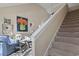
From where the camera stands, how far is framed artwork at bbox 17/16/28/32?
2.04 meters

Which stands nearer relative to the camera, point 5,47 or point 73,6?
point 5,47

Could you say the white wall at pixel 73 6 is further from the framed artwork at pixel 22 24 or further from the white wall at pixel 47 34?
the framed artwork at pixel 22 24

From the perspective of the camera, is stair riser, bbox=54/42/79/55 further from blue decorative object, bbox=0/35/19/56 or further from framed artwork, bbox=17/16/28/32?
blue decorative object, bbox=0/35/19/56

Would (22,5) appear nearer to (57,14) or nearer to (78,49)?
(57,14)

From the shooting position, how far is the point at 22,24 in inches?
81.2

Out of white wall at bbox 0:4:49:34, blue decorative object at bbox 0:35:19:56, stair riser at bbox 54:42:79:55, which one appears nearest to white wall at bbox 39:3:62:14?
white wall at bbox 0:4:49:34

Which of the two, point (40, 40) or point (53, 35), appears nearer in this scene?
point (40, 40)

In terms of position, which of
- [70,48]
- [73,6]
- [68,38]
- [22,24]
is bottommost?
[70,48]

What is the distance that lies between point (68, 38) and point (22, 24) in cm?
71

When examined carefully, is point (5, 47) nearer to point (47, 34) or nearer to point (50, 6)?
point (47, 34)

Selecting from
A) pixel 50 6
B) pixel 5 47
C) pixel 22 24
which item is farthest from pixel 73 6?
pixel 5 47

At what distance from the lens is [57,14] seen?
2.21m

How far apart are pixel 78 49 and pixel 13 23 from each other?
1.00 meters

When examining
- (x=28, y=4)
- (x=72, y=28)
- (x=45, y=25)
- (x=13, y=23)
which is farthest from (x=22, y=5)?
(x=72, y=28)
